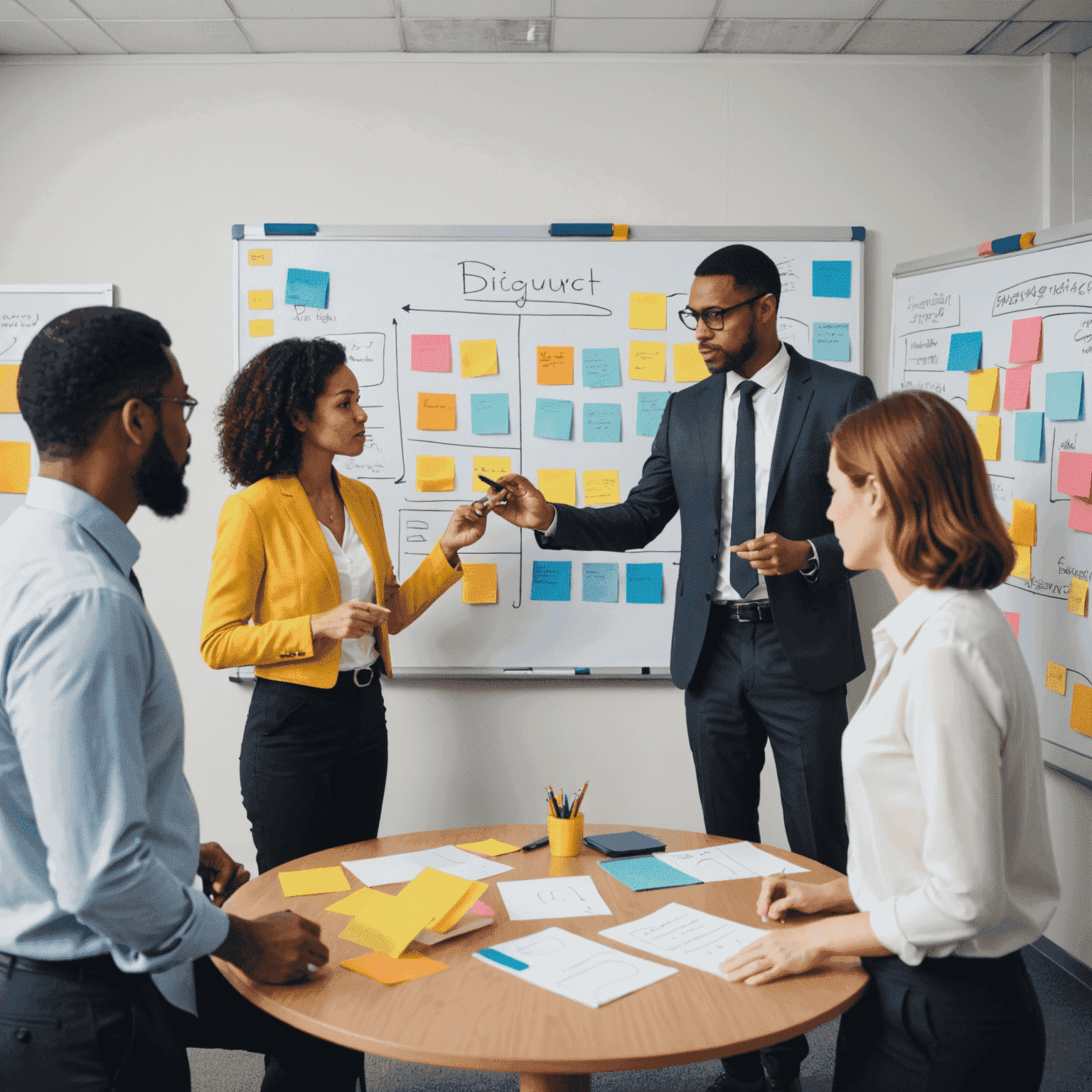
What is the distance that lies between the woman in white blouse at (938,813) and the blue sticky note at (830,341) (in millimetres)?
1798

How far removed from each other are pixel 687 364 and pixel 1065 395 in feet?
3.56

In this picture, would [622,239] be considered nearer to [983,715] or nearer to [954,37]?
[954,37]

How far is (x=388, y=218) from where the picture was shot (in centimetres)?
294

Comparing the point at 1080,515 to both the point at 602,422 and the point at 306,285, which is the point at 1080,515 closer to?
the point at 602,422

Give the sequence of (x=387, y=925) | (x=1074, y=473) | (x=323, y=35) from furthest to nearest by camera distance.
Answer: (x=323, y=35) → (x=1074, y=473) → (x=387, y=925)

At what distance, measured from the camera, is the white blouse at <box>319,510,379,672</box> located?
6.89ft

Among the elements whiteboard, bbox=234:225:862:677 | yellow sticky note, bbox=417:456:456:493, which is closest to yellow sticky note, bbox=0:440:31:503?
whiteboard, bbox=234:225:862:677

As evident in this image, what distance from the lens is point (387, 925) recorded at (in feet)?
3.92

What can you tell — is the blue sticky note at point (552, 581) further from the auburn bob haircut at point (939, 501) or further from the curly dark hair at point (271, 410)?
the auburn bob haircut at point (939, 501)

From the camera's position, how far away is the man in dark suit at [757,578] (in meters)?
2.01

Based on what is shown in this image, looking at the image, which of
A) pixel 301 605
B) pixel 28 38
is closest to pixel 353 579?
pixel 301 605

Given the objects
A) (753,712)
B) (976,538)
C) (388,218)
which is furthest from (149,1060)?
(388,218)

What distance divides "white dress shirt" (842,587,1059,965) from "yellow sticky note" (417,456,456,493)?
194cm

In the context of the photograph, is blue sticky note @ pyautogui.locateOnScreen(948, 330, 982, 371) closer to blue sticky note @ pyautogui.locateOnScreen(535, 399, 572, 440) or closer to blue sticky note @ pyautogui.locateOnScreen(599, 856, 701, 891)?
blue sticky note @ pyautogui.locateOnScreen(535, 399, 572, 440)
